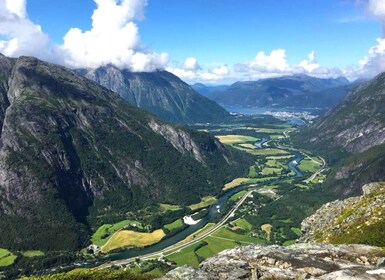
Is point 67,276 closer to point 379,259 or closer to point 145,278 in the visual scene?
point 145,278

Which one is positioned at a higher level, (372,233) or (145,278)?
(145,278)

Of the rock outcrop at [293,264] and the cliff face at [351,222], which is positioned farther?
the cliff face at [351,222]

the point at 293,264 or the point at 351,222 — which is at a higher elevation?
the point at 293,264

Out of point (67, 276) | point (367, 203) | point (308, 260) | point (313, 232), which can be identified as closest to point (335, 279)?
point (308, 260)

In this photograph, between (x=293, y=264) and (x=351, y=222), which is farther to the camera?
(x=351, y=222)

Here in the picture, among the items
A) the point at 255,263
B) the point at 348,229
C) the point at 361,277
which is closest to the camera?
the point at 361,277
